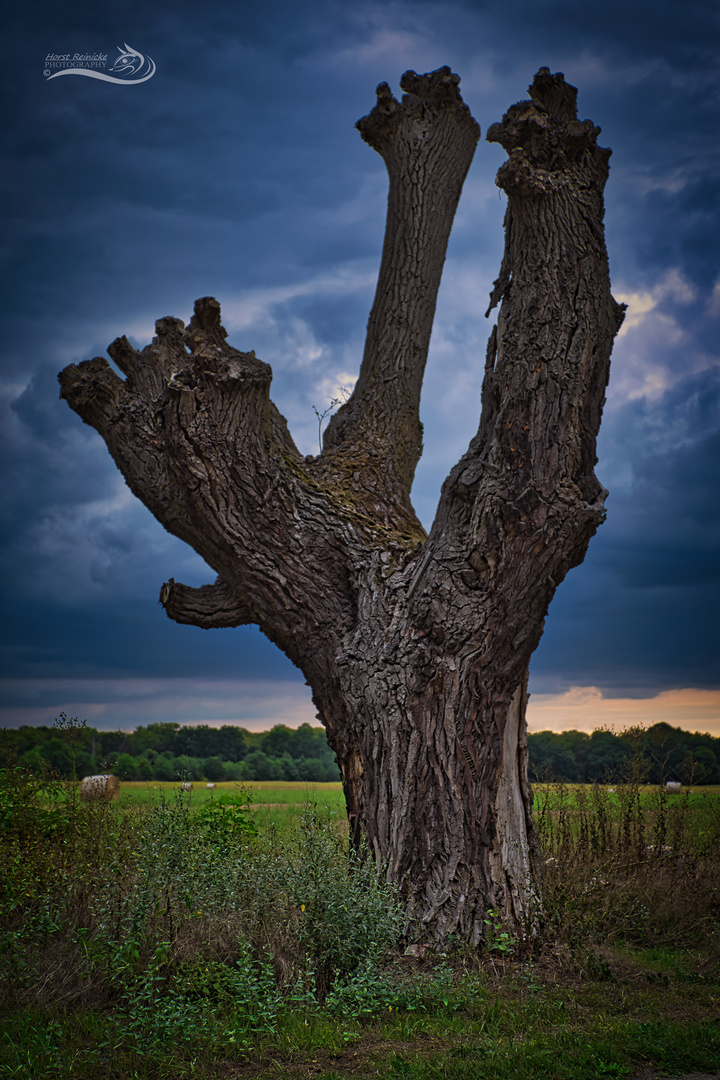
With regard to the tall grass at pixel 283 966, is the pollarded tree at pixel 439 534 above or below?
above

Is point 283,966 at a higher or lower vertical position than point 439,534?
lower

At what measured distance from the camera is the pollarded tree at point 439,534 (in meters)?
5.79

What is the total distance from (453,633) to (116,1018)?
3.45 metres

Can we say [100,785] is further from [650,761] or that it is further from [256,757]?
[650,761]

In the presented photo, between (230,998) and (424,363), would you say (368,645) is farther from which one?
A: (424,363)

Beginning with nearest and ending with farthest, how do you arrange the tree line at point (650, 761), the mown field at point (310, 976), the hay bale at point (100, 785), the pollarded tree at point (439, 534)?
1. the mown field at point (310, 976)
2. the pollarded tree at point (439, 534)
3. the tree line at point (650, 761)
4. the hay bale at point (100, 785)

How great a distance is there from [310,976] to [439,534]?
11.5 feet

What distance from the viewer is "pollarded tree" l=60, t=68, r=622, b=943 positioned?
5789mm

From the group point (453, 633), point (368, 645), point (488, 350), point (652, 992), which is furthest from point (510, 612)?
point (652, 992)

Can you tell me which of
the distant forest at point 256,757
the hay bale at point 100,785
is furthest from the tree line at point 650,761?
the hay bale at point 100,785

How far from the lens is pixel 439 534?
6395 mm

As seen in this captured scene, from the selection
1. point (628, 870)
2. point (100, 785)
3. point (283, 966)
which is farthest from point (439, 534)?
point (100, 785)

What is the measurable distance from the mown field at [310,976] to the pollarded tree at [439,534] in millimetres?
642

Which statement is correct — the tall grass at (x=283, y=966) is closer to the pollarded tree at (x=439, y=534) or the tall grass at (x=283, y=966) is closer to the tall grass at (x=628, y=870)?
the tall grass at (x=628, y=870)
